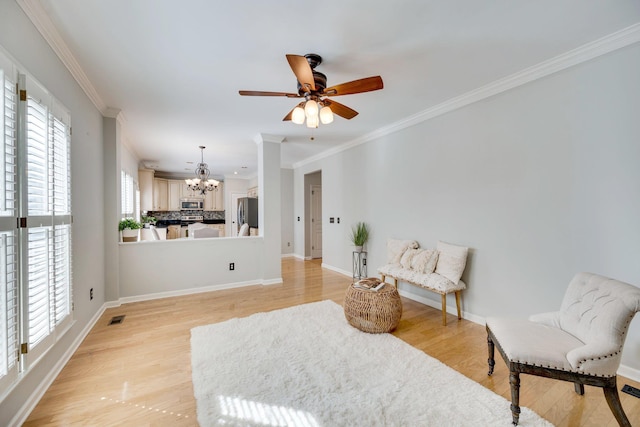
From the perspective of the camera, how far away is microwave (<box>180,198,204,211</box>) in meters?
8.77

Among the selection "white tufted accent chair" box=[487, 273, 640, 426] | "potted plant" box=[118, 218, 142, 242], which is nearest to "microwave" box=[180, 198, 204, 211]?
"potted plant" box=[118, 218, 142, 242]

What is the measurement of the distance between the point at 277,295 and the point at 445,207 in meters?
2.71

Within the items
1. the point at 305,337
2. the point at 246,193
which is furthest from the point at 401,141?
the point at 246,193

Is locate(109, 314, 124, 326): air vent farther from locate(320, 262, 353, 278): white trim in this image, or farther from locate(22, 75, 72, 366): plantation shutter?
locate(320, 262, 353, 278): white trim

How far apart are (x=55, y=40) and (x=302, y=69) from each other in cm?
195

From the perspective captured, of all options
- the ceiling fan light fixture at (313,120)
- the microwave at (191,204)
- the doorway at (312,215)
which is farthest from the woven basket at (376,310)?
the microwave at (191,204)

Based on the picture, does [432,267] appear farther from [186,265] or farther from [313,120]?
[186,265]

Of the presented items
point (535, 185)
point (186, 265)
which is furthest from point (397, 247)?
point (186, 265)

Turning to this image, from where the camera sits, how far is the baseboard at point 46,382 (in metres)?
1.62

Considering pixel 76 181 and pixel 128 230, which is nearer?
pixel 76 181

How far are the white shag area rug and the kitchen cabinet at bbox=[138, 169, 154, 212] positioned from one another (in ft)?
19.2

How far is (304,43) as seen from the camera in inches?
83.3

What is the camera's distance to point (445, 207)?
342 centimetres

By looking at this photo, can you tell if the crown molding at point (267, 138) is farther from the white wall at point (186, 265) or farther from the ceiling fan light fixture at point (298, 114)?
the ceiling fan light fixture at point (298, 114)
